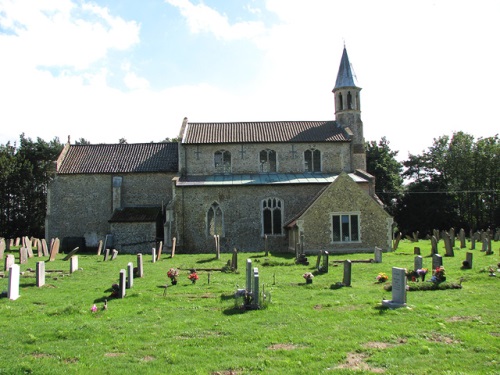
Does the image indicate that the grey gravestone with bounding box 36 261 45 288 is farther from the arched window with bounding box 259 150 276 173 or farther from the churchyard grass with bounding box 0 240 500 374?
the arched window with bounding box 259 150 276 173

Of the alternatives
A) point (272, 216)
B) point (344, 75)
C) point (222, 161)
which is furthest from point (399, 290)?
point (344, 75)

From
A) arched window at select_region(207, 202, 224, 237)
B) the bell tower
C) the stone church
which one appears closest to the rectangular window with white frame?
the stone church

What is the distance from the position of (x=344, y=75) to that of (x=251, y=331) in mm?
33668

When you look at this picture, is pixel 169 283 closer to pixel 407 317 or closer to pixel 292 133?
pixel 407 317

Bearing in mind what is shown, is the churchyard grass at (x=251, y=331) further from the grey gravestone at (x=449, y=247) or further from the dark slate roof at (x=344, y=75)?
the dark slate roof at (x=344, y=75)

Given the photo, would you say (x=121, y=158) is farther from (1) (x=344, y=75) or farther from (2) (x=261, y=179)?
(1) (x=344, y=75)

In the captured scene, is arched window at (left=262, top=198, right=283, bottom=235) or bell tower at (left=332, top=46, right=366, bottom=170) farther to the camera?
bell tower at (left=332, top=46, right=366, bottom=170)

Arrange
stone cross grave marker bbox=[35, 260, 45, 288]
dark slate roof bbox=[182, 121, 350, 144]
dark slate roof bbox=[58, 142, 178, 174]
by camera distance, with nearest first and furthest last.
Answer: stone cross grave marker bbox=[35, 260, 45, 288], dark slate roof bbox=[58, 142, 178, 174], dark slate roof bbox=[182, 121, 350, 144]

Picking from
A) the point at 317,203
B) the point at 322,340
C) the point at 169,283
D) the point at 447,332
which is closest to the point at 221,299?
the point at 169,283

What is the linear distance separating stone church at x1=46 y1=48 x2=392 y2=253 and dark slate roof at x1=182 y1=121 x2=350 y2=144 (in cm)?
8

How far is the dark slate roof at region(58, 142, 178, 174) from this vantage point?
120 ft

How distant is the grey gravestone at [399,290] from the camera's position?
11.3 metres

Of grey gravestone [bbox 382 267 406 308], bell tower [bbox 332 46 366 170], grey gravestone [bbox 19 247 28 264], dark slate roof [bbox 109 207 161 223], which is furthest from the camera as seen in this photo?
bell tower [bbox 332 46 366 170]

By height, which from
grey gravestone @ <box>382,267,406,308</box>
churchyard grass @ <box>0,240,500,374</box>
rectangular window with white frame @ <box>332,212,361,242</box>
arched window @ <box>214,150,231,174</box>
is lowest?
churchyard grass @ <box>0,240,500,374</box>
